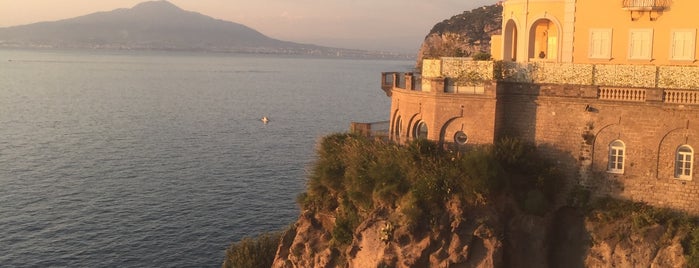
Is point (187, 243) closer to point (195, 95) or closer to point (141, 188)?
point (141, 188)

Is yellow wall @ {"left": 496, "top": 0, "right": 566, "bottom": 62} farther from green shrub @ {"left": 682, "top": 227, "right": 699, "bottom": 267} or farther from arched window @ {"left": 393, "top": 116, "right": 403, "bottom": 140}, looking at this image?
green shrub @ {"left": 682, "top": 227, "right": 699, "bottom": 267}

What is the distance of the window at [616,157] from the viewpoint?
28.9 meters

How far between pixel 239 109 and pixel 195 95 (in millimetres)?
29416

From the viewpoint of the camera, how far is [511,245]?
2875 cm

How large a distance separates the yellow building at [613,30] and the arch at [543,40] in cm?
6

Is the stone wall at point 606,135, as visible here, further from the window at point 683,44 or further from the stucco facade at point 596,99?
the window at point 683,44

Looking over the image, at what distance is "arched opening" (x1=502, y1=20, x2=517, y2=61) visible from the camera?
34.6m

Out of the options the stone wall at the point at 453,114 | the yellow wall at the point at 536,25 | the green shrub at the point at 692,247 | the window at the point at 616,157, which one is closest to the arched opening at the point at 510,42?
the yellow wall at the point at 536,25

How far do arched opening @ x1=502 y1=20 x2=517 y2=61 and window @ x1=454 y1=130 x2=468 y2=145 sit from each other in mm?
6083

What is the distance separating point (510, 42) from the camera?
3494cm

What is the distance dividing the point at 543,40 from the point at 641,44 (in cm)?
561

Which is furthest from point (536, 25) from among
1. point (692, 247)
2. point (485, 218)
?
point (692, 247)

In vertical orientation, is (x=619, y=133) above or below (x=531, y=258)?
above

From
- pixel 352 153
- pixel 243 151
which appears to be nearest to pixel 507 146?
pixel 352 153
